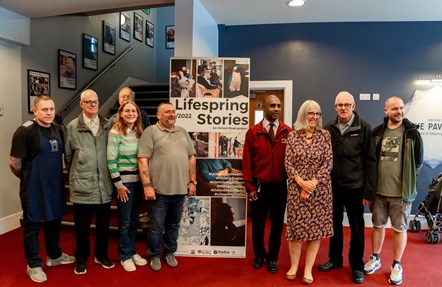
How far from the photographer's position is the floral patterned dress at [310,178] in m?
2.52

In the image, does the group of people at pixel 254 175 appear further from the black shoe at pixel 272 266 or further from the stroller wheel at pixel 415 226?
the stroller wheel at pixel 415 226

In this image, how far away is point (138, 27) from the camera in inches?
268

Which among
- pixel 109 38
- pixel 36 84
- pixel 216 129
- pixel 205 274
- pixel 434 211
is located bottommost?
pixel 205 274

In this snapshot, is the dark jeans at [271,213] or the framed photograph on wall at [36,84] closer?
the dark jeans at [271,213]

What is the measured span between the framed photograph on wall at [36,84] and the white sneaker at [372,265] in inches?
161

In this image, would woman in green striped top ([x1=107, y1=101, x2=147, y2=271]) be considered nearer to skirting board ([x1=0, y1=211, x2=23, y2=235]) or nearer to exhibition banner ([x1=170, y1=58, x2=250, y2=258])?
exhibition banner ([x1=170, y1=58, x2=250, y2=258])

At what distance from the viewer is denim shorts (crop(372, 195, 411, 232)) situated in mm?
2639

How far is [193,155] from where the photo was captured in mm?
2975

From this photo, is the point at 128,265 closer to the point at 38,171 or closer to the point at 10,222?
the point at 38,171

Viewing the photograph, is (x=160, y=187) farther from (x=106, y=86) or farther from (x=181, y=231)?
(x=106, y=86)

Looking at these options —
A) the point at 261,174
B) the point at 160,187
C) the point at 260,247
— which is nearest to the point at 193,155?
the point at 160,187

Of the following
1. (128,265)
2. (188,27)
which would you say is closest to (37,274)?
(128,265)

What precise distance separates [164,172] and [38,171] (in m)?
0.94

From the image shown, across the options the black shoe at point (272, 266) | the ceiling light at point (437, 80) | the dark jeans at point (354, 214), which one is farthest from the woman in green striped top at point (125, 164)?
the ceiling light at point (437, 80)
